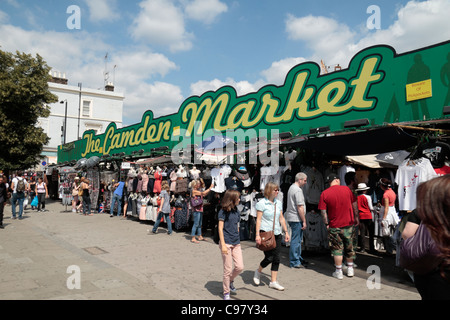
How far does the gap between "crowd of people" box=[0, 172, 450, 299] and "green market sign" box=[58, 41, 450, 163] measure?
6.87 ft

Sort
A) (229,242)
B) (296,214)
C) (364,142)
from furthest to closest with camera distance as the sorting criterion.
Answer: (296,214) < (364,142) < (229,242)

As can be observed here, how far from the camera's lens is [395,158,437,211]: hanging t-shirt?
5.44 m

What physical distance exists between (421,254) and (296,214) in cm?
473

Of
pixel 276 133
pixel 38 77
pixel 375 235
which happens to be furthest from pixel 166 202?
pixel 38 77

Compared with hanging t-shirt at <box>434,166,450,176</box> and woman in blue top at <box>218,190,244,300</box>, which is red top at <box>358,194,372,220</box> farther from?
woman in blue top at <box>218,190,244,300</box>

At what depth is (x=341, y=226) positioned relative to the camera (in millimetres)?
5973

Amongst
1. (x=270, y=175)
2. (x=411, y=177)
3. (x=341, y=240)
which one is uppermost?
(x=270, y=175)

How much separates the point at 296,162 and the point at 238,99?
5.11m

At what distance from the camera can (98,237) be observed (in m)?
9.56

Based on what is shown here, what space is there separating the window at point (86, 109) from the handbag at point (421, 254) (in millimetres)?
45471

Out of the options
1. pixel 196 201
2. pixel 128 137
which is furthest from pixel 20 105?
pixel 196 201

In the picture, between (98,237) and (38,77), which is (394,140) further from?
(38,77)

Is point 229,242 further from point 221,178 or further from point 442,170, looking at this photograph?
point 221,178

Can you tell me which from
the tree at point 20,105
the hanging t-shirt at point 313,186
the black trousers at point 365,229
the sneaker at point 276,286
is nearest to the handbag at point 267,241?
the sneaker at point 276,286
